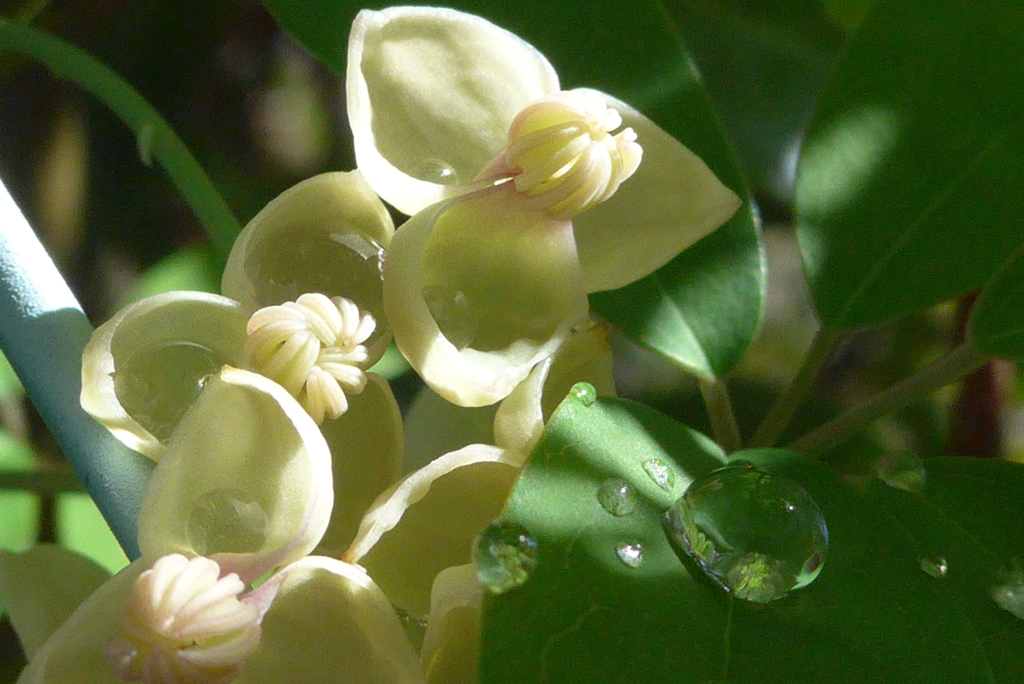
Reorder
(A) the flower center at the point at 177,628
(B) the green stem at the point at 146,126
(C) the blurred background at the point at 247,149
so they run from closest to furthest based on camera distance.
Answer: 1. (A) the flower center at the point at 177,628
2. (B) the green stem at the point at 146,126
3. (C) the blurred background at the point at 247,149

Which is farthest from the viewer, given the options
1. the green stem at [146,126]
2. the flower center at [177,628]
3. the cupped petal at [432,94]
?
the green stem at [146,126]

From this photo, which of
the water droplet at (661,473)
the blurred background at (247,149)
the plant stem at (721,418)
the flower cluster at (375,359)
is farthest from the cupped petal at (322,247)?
the blurred background at (247,149)

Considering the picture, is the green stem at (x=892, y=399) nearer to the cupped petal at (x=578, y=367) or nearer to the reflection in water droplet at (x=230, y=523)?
the cupped petal at (x=578, y=367)

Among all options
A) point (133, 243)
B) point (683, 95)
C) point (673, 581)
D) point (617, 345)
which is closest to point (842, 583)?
point (673, 581)

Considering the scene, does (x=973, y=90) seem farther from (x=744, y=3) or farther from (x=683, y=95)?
(x=744, y=3)

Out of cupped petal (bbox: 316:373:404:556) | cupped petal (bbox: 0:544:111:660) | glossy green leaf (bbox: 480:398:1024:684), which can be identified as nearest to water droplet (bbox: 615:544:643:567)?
glossy green leaf (bbox: 480:398:1024:684)

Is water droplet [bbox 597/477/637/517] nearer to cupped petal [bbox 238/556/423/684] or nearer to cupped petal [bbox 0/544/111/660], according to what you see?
cupped petal [bbox 238/556/423/684]
